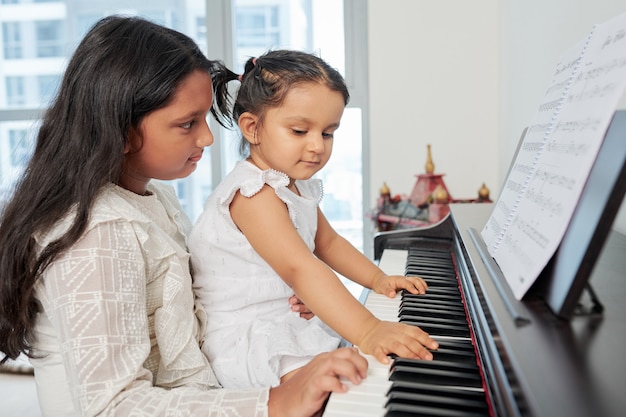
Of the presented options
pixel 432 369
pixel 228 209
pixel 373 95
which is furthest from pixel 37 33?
pixel 432 369

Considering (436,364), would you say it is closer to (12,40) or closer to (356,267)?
(356,267)

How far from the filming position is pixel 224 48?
3.96 metres

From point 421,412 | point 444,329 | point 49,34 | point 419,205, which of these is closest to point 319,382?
point 421,412

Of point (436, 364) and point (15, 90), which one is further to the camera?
point (15, 90)

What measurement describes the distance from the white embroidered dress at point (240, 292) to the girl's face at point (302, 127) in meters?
0.05

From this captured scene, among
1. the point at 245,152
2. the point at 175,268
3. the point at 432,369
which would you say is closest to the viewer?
the point at 432,369

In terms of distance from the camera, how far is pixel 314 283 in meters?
1.17

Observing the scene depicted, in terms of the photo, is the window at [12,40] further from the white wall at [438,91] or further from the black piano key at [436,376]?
the black piano key at [436,376]

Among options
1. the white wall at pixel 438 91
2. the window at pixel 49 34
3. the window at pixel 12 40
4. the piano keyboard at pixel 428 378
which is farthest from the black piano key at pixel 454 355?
the window at pixel 12 40

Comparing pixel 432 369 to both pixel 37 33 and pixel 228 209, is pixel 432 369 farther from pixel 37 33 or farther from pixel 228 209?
pixel 37 33

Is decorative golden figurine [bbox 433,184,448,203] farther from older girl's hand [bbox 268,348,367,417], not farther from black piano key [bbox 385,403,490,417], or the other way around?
black piano key [bbox 385,403,490,417]

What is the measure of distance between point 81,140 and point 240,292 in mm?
471

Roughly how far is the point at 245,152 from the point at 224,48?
2503mm

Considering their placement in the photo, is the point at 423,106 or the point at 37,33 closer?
the point at 423,106
